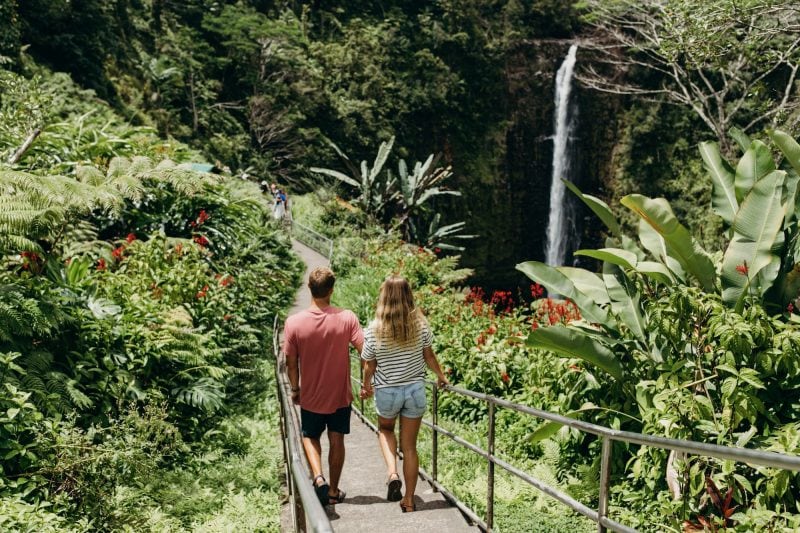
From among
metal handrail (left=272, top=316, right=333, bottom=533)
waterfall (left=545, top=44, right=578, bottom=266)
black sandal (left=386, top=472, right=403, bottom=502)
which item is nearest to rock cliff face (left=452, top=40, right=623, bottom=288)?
waterfall (left=545, top=44, right=578, bottom=266)

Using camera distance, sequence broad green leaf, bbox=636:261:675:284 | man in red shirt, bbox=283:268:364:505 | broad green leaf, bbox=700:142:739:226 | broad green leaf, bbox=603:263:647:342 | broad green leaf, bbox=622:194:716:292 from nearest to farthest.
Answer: man in red shirt, bbox=283:268:364:505
broad green leaf, bbox=622:194:716:292
broad green leaf, bbox=636:261:675:284
broad green leaf, bbox=603:263:647:342
broad green leaf, bbox=700:142:739:226

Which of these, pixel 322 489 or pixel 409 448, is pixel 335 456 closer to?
pixel 322 489

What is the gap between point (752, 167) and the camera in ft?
14.8

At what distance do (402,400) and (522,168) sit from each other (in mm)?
28008

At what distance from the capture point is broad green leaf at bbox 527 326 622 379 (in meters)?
4.21

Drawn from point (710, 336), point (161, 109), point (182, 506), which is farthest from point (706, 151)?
point (161, 109)

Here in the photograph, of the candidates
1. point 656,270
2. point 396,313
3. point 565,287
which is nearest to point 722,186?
point 656,270

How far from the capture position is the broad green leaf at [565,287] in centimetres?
475

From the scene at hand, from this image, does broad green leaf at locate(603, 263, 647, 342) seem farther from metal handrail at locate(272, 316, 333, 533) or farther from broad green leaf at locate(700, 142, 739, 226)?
metal handrail at locate(272, 316, 333, 533)

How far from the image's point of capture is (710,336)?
3.65 m

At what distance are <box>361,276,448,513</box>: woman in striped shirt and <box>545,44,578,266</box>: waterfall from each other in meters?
26.9

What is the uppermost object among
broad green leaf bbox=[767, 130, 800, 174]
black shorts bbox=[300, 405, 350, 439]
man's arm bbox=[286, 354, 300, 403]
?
broad green leaf bbox=[767, 130, 800, 174]

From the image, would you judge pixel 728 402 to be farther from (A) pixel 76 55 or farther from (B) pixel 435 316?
(A) pixel 76 55

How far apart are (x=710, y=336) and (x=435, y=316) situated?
534cm
